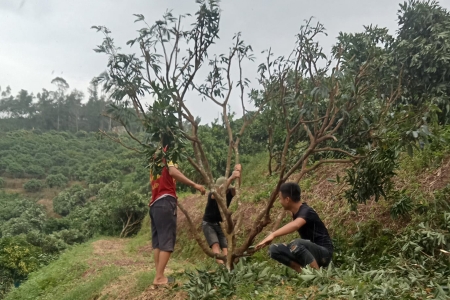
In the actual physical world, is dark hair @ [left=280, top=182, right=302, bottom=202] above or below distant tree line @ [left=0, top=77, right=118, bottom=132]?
below

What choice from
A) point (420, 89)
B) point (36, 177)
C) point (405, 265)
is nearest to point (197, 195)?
point (420, 89)

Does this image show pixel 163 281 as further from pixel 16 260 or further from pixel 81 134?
pixel 81 134

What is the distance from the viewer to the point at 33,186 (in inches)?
1427

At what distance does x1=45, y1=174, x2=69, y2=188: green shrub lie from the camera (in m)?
36.4

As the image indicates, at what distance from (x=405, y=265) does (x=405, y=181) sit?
228 centimetres

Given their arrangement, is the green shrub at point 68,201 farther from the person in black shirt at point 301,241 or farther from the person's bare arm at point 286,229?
the person's bare arm at point 286,229

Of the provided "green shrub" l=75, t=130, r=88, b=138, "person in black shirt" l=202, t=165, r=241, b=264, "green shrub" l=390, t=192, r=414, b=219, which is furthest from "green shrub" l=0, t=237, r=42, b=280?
"green shrub" l=75, t=130, r=88, b=138

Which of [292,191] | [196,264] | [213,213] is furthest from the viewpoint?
[196,264]

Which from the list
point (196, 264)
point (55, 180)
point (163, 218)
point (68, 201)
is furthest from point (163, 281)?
point (55, 180)

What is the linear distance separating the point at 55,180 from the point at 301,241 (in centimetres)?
3690

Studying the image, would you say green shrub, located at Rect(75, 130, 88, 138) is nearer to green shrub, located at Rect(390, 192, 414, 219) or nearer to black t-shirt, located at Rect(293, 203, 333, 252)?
green shrub, located at Rect(390, 192, 414, 219)

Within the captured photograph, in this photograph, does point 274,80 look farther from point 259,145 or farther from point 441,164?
point 259,145

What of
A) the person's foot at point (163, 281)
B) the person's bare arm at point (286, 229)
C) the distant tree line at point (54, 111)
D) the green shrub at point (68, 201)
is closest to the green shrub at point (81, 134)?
the distant tree line at point (54, 111)

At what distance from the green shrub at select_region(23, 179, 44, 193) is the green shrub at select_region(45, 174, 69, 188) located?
2.13 feet
